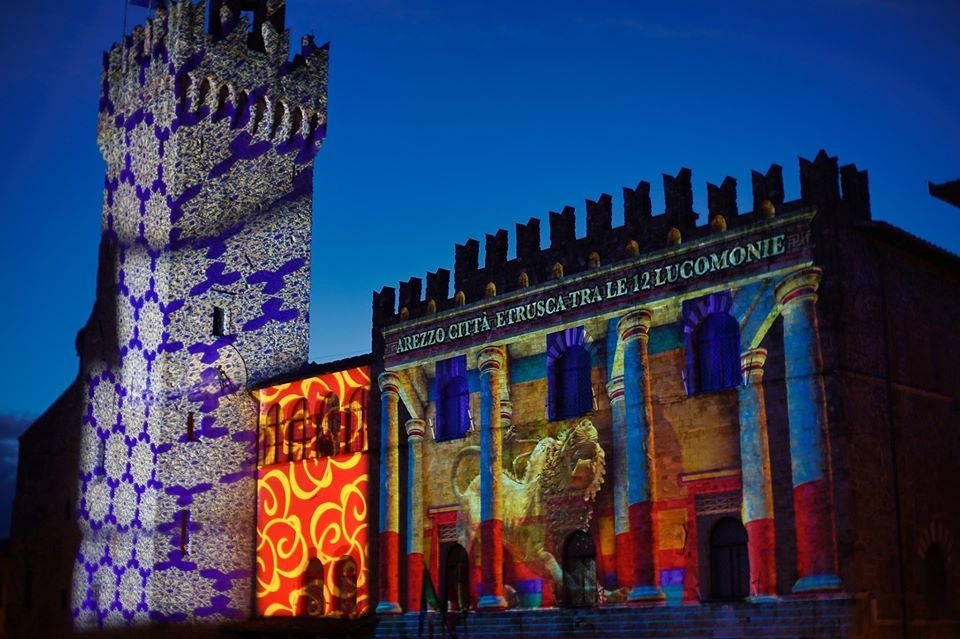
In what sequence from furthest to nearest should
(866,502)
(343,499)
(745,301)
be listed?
(343,499) < (745,301) < (866,502)

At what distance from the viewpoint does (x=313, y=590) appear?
3297 cm

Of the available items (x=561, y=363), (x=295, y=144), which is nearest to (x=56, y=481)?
(x=295, y=144)

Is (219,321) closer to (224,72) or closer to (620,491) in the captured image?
(224,72)

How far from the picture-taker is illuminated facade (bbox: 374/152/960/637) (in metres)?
23.6

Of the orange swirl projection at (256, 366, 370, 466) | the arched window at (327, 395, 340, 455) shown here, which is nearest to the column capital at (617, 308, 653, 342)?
the orange swirl projection at (256, 366, 370, 466)

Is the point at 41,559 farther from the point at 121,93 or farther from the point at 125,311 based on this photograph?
the point at 121,93

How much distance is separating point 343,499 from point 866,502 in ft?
47.8

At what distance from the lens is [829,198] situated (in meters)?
24.3

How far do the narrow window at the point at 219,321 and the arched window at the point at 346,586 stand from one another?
314 inches

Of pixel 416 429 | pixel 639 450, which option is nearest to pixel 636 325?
pixel 639 450

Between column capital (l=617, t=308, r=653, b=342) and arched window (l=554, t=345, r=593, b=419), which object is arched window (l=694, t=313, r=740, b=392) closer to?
column capital (l=617, t=308, r=653, b=342)

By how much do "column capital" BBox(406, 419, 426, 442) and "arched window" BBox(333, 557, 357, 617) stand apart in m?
3.87

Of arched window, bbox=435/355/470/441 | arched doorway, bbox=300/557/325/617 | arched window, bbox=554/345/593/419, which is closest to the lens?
arched window, bbox=554/345/593/419

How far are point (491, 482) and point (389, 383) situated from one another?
15.5 ft
